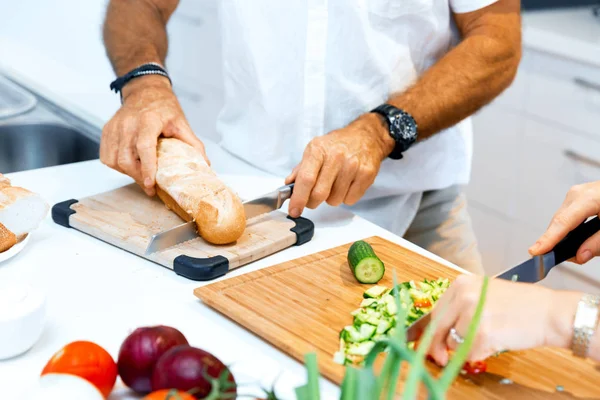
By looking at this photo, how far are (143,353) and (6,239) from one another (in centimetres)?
50

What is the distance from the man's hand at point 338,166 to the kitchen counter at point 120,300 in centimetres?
7

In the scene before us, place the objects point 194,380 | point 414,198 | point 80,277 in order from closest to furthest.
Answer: point 194,380 → point 80,277 → point 414,198

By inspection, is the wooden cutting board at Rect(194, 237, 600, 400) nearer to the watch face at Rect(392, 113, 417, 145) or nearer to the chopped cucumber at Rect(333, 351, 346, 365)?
the chopped cucumber at Rect(333, 351, 346, 365)

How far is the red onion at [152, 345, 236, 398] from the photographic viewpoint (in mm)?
837

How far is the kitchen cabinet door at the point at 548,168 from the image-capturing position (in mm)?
2725

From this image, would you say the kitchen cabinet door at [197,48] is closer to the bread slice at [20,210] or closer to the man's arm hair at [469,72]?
the man's arm hair at [469,72]

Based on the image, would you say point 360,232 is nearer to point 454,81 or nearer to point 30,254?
point 454,81

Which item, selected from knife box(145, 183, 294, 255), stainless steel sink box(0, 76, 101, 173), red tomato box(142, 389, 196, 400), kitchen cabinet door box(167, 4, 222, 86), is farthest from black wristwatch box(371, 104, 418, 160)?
kitchen cabinet door box(167, 4, 222, 86)

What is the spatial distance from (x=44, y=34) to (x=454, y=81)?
89.2 inches

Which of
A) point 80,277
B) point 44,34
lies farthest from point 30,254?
point 44,34

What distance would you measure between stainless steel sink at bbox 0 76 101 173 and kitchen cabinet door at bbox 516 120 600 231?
1626mm

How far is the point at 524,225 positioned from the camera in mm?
2971

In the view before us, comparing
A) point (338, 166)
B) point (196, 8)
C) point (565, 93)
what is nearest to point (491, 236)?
point (565, 93)

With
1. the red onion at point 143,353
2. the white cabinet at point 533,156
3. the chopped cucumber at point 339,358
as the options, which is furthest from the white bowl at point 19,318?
the white cabinet at point 533,156
